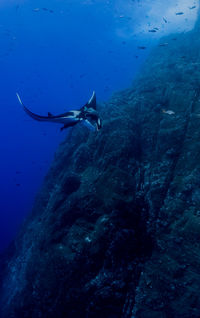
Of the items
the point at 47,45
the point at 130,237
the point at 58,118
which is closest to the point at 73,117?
the point at 58,118

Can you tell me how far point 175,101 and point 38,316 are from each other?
27.1 ft

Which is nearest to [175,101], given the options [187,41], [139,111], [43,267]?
[139,111]

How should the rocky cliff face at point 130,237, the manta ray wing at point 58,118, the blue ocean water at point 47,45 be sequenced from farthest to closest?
the blue ocean water at point 47,45, the rocky cliff face at point 130,237, the manta ray wing at point 58,118

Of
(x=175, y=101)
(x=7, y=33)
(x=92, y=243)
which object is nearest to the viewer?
(x=92, y=243)

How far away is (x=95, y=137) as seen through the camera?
766cm

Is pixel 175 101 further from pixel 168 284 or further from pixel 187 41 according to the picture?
pixel 187 41

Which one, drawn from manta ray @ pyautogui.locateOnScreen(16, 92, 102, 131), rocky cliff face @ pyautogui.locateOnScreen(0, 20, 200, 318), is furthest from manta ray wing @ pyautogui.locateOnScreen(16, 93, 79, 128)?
rocky cliff face @ pyautogui.locateOnScreen(0, 20, 200, 318)

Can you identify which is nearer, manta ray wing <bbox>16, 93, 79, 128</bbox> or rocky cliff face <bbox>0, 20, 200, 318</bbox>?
manta ray wing <bbox>16, 93, 79, 128</bbox>

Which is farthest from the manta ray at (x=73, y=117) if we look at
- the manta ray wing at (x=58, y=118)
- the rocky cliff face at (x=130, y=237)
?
the rocky cliff face at (x=130, y=237)

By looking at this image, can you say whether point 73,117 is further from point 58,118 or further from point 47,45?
point 47,45

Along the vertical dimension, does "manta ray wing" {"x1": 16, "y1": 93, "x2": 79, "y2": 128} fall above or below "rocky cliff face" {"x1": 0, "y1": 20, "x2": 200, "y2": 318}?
above

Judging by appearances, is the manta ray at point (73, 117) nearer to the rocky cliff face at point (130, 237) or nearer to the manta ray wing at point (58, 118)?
the manta ray wing at point (58, 118)

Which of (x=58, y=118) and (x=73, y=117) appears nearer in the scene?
(x=58, y=118)

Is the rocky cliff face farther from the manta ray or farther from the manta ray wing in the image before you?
the manta ray wing
